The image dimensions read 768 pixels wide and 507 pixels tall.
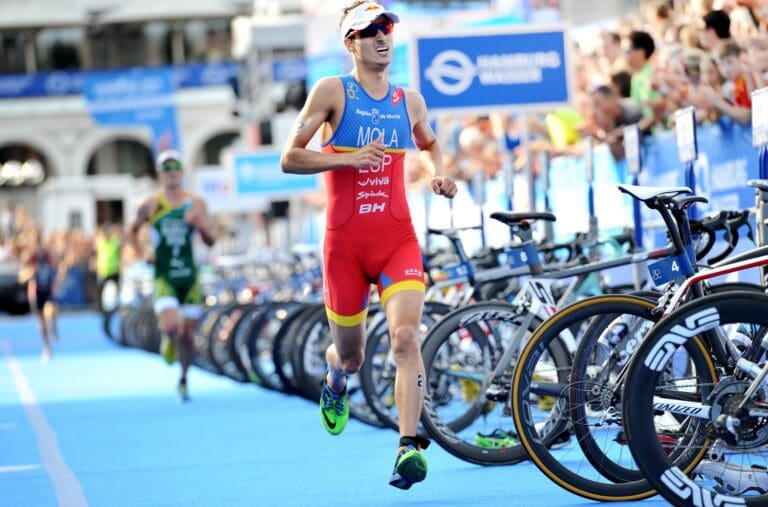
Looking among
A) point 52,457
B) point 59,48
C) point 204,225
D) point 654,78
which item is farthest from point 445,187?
point 59,48

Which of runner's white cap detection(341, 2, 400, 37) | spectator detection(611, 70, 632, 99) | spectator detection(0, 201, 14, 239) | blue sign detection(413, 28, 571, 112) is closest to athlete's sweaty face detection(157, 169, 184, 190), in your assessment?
blue sign detection(413, 28, 571, 112)

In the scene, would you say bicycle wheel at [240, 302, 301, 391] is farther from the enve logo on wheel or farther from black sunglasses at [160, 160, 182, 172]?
the enve logo on wheel

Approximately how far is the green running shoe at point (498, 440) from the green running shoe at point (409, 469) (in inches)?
49.9

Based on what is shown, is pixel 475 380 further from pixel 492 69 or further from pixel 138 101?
pixel 138 101

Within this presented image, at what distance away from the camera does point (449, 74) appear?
13312 millimetres

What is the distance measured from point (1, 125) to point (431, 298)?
64723 millimetres

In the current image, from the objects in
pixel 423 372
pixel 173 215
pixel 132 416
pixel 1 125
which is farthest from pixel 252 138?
pixel 1 125

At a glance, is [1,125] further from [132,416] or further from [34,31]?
[132,416]

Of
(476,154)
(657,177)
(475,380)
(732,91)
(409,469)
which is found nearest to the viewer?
(409,469)

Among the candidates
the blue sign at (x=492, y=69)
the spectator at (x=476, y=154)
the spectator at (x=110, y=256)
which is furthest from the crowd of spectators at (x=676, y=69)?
the spectator at (x=110, y=256)

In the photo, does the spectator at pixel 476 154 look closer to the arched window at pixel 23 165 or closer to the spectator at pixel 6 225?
the spectator at pixel 6 225

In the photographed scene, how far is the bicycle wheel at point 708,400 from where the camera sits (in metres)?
5.57

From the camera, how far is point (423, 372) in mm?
7273

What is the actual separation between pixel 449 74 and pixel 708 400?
7753 mm
